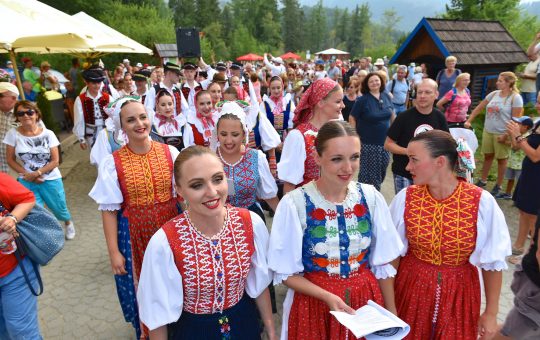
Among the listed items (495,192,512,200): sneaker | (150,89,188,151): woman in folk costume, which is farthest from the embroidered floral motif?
(495,192,512,200): sneaker

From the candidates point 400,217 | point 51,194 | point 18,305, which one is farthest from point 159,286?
point 51,194

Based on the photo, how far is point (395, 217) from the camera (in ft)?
8.21

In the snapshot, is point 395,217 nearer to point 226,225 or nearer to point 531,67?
point 226,225

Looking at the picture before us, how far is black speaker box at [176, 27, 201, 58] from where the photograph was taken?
1390 centimetres

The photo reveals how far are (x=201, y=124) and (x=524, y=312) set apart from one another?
13.4 feet

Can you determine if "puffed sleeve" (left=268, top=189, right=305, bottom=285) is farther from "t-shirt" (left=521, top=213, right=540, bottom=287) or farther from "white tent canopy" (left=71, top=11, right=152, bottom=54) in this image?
"white tent canopy" (left=71, top=11, right=152, bottom=54)

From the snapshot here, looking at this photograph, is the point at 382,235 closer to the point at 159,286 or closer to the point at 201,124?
the point at 159,286

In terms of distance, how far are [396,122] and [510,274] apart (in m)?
2.34

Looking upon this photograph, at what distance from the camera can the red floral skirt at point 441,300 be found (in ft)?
7.84

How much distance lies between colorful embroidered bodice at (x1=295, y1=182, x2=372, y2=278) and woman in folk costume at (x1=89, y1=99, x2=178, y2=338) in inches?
56.9

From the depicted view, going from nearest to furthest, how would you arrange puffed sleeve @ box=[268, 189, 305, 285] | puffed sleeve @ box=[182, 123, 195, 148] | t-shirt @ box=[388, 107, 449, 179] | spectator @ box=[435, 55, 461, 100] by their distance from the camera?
puffed sleeve @ box=[268, 189, 305, 285]
t-shirt @ box=[388, 107, 449, 179]
puffed sleeve @ box=[182, 123, 195, 148]
spectator @ box=[435, 55, 461, 100]

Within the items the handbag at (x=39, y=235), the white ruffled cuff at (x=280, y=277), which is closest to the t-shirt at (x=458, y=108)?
the white ruffled cuff at (x=280, y=277)

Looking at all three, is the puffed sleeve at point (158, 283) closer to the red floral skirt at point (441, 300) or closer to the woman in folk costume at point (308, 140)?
the red floral skirt at point (441, 300)

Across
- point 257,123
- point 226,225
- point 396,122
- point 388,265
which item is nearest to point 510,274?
point 396,122
